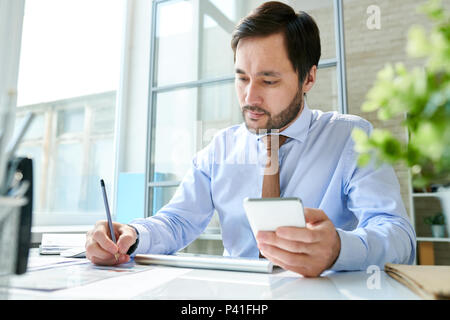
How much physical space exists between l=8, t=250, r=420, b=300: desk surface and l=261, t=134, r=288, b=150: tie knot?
554 mm

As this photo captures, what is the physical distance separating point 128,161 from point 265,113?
2107 mm

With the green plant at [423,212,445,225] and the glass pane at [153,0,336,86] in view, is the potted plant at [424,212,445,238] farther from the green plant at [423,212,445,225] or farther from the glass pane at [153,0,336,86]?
the glass pane at [153,0,336,86]

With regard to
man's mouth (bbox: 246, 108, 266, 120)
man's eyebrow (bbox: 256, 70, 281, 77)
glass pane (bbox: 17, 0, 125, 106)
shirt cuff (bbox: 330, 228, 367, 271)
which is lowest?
shirt cuff (bbox: 330, 228, 367, 271)

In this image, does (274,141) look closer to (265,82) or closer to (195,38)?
(265,82)

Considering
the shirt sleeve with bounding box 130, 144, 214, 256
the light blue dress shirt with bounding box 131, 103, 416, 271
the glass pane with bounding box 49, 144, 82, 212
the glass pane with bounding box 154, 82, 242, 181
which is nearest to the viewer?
the light blue dress shirt with bounding box 131, 103, 416, 271

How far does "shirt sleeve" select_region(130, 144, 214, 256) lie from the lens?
1.03 m

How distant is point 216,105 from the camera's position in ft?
7.30

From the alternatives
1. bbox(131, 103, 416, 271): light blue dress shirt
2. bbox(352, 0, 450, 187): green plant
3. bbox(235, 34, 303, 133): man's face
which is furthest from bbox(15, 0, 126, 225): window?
bbox(352, 0, 450, 187): green plant

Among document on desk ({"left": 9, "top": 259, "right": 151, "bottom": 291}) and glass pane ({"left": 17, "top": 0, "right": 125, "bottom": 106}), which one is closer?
document on desk ({"left": 9, "top": 259, "right": 151, "bottom": 291})

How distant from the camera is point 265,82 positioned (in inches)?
45.2

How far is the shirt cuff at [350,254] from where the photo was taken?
68 cm

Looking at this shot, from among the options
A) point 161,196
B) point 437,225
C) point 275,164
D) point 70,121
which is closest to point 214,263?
point 275,164

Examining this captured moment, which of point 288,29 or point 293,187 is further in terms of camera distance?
point 288,29

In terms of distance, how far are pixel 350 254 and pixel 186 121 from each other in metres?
1.74
